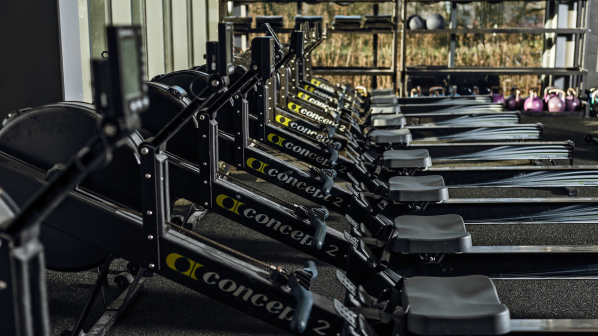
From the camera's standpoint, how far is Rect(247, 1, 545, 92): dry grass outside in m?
8.24

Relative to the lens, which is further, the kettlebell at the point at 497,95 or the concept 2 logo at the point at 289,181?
the kettlebell at the point at 497,95

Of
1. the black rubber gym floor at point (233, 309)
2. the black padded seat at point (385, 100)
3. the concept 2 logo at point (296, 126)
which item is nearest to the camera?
the black rubber gym floor at point (233, 309)

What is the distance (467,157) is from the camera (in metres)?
4.43

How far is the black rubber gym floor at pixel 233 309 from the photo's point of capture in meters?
2.37

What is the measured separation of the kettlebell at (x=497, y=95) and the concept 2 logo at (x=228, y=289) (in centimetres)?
648

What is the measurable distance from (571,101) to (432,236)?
637 cm

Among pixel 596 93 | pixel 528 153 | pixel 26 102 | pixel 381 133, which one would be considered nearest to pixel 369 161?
pixel 381 133

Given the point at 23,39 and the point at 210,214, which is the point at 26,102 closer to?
the point at 23,39

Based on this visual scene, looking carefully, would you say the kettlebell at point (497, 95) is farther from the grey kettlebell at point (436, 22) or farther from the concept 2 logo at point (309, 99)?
the concept 2 logo at point (309, 99)

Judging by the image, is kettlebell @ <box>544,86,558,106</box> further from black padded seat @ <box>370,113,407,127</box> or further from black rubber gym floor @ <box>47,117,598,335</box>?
black rubber gym floor @ <box>47,117,598,335</box>

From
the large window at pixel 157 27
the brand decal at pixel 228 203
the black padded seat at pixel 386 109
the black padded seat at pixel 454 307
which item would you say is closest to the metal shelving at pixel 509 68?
the black padded seat at pixel 386 109

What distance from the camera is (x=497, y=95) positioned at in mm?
7574

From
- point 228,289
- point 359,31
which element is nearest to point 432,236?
point 228,289

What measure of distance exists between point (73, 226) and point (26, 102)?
5.25ft
